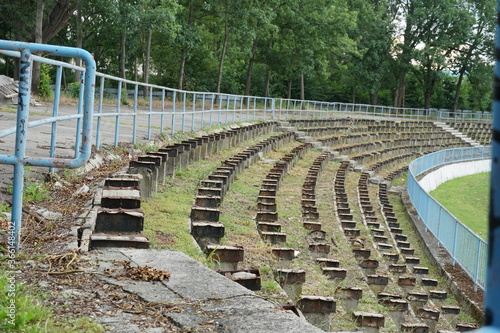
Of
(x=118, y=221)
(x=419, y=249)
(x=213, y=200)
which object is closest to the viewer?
(x=118, y=221)

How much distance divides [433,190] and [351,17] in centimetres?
2125

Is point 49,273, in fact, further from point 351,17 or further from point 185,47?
point 351,17

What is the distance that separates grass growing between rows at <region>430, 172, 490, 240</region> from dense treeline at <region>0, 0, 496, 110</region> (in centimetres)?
1479

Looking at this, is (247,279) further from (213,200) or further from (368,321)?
(213,200)

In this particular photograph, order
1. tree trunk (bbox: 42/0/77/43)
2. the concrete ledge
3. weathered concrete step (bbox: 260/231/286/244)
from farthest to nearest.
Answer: tree trunk (bbox: 42/0/77/43)
the concrete ledge
weathered concrete step (bbox: 260/231/286/244)

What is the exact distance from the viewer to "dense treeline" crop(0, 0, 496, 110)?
119 ft

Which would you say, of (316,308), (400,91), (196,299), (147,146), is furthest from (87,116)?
(400,91)

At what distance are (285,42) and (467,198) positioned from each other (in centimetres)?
2235

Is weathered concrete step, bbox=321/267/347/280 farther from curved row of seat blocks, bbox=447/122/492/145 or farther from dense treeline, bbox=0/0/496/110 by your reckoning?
curved row of seat blocks, bbox=447/122/492/145

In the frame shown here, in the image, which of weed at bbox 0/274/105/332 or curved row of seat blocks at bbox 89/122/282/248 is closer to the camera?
weed at bbox 0/274/105/332

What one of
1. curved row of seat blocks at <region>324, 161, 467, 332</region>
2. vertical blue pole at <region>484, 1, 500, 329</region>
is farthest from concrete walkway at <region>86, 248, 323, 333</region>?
curved row of seat blocks at <region>324, 161, 467, 332</region>

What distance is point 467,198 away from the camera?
94.6 feet

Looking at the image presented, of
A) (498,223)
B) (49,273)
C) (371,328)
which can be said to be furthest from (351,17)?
(498,223)

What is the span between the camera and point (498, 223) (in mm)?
547
